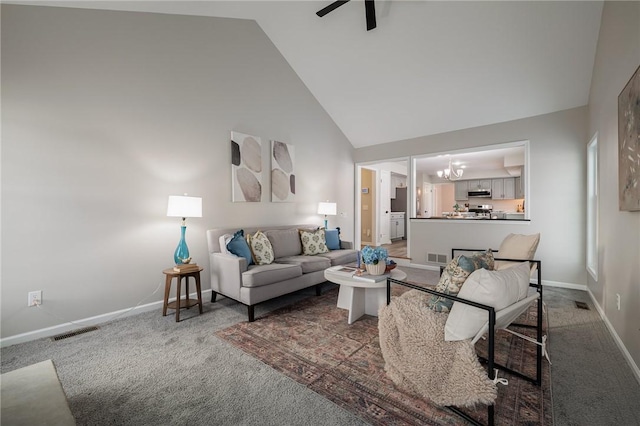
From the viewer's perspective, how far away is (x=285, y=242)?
3996 mm

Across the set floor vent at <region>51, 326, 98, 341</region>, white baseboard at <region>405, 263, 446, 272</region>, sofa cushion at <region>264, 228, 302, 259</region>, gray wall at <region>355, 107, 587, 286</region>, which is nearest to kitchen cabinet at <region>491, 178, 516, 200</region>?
gray wall at <region>355, 107, 587, 286</region>

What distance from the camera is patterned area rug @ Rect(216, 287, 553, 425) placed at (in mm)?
1569

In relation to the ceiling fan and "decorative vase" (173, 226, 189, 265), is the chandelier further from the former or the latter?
"decorative vase" (173, 226, 189, 265)

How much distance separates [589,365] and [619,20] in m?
2.78

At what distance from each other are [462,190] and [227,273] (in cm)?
880

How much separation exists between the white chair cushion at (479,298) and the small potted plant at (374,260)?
1154 mm

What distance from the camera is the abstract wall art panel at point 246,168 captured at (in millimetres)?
3963

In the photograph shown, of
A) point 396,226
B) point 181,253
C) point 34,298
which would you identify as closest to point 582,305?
point 181,253

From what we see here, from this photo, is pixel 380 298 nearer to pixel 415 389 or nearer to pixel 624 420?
pixel 415 389

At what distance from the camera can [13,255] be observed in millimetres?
2396

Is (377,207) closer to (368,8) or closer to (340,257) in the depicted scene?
(340,257)

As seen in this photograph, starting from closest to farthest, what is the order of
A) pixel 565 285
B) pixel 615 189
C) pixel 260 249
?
pixel 615 189 < pixel 260 249 < pixel 565 285

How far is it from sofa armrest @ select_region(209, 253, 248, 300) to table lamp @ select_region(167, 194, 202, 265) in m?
0.33

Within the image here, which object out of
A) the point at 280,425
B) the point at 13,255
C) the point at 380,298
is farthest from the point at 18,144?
the point at 380,298
